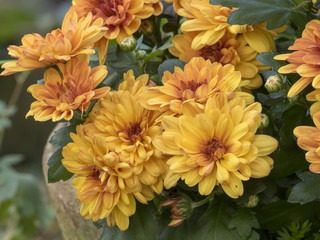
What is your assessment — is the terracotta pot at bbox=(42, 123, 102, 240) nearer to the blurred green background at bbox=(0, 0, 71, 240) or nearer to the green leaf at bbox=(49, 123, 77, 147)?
the green leaf at bbox=(49, 123, 77, 147)

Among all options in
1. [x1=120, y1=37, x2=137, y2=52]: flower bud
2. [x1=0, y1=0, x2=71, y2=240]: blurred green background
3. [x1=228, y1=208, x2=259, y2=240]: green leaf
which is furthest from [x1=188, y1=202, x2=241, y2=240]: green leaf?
[x1=0, y1=0, x2=71, y2=240]: blurred green background

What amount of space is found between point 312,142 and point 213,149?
0.10m

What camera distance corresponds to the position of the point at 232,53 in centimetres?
66

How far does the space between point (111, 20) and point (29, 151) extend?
1882mm

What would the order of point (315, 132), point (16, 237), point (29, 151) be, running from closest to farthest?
point (315, 132), point (16, 237), point (29, 151)

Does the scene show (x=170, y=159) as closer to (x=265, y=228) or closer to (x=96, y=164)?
Answer: (x=96, y=164)

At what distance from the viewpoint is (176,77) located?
1.90ft

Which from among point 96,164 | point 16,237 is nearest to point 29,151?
point 16,237

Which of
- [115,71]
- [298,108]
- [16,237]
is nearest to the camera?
[298,108]

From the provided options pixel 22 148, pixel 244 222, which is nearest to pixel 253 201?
pixel 244 222

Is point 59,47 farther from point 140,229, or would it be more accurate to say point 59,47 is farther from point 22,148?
point 22,148

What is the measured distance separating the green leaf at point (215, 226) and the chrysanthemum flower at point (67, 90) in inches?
8.4

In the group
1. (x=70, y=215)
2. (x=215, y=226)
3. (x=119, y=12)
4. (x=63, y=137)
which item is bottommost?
(x=70, y=215)

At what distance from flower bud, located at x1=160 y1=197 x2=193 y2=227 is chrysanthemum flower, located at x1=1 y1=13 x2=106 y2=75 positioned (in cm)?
20
